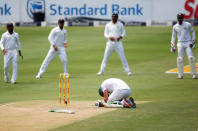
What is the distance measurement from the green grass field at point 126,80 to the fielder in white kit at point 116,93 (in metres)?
0.37

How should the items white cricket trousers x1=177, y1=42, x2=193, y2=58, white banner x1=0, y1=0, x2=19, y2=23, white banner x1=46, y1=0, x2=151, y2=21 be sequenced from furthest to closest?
white banner x1=0, y1=0, x2=19, y2=23 < white banner x1=46, y1=0, x2=151, y2=21 < white cricket trousers x1=177, y1=42, x2=193, y2=58

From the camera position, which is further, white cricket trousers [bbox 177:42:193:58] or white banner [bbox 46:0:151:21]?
white banner [bbox 46:0:151:21]

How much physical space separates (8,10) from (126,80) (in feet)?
77.7

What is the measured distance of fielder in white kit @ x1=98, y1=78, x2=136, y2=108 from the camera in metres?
14.2

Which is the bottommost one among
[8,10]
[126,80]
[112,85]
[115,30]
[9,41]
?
[126,80]

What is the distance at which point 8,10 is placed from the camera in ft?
139

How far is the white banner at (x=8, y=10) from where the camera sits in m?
42.4

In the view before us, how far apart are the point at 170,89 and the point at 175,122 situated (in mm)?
5878

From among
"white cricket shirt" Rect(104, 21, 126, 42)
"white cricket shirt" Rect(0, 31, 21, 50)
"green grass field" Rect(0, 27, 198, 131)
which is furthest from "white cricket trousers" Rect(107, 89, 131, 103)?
"white cricket shirt" Rect(104, 21, 126, 42)

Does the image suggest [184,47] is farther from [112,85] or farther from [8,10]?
[8,10]

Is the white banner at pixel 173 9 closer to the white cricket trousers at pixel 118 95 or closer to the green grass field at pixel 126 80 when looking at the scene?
the green grass field at pixel 126 80

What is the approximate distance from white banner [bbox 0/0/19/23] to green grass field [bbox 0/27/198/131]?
1731 mm

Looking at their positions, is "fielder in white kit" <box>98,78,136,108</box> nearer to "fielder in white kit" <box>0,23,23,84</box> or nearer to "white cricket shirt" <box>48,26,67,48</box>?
"fielder in white kit" <box>0,23,23,84</box>

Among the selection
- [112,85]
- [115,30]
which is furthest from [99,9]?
[112,85]
